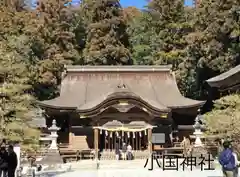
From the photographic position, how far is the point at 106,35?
122ft

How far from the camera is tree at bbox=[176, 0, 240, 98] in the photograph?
86.1ft

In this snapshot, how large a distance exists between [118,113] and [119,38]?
1601 centimetres

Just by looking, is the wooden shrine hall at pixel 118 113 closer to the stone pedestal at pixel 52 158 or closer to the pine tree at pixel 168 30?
the stone pedestal at pixel 52 158

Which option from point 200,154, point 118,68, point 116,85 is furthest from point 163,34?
point 200,154

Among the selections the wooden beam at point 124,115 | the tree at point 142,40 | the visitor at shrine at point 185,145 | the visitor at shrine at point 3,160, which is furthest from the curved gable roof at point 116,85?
the visitor at shrine at point 3,160

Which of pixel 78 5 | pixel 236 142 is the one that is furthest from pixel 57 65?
pixel 236 142

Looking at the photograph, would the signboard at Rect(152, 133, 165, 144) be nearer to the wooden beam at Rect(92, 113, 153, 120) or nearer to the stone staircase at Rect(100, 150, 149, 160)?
the stone staircase at Rect(100, 150, 149, 160)

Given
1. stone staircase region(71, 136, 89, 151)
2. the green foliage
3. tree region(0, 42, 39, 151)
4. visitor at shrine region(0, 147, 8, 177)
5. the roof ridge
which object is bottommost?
visitor at shrine region(0, 147, 8, 177)

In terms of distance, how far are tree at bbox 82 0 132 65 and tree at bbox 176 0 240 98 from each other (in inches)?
285

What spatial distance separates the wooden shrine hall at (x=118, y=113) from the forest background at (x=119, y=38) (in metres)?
3.70

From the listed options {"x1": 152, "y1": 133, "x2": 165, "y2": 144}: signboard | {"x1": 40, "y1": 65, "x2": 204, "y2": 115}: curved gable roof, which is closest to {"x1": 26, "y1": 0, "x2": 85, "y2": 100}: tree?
{"x1": 40, "y1": 65, "x2": 204, "y2": 115}: curved gable roof

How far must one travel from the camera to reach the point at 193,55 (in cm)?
3053

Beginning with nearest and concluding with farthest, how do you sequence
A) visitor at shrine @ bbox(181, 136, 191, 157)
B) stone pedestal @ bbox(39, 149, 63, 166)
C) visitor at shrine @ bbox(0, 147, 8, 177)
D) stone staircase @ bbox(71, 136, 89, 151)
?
visitor at shrine @ bbox(0, 147, 8, 177)
stone pedestal @ bbox(39, 149, 63, 166)
visitor at shrine @ bbox(181, 136, 191, 157)
stone staircase @ bbox(71, 136, 89, 151)

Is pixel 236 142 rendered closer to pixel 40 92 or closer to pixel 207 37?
pixel 207 37
